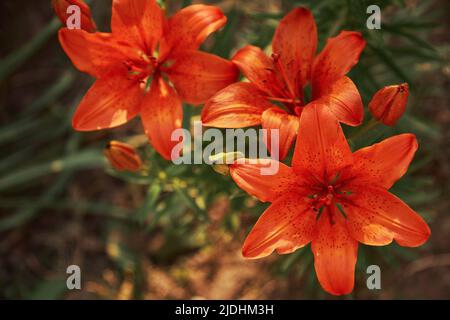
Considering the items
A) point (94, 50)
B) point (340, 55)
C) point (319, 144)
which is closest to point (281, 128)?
point (319, 144)

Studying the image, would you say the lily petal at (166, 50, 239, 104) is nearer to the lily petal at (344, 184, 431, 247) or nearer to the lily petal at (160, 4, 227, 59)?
the lily petal at (160, 4, 227, 59)

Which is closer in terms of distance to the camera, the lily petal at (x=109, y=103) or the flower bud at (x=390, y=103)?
the flower bud at (x=390, y=103)

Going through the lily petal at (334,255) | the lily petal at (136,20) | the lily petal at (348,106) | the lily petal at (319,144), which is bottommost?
the lily petal at (334,255)

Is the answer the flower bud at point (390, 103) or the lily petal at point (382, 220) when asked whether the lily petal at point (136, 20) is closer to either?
the flower bud at point (390, 103)

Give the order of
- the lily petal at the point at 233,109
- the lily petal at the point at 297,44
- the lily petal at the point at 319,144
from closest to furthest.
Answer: the lily petal at the point at 319,144, the lily petal at the point at 233,109, the lily petal at the point at 297,44

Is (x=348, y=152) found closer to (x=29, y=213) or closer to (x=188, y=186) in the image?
(x=188, y=186)

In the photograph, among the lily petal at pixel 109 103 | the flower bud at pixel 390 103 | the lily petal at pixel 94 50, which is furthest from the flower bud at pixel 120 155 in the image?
the flower bud at pixel 390 103
